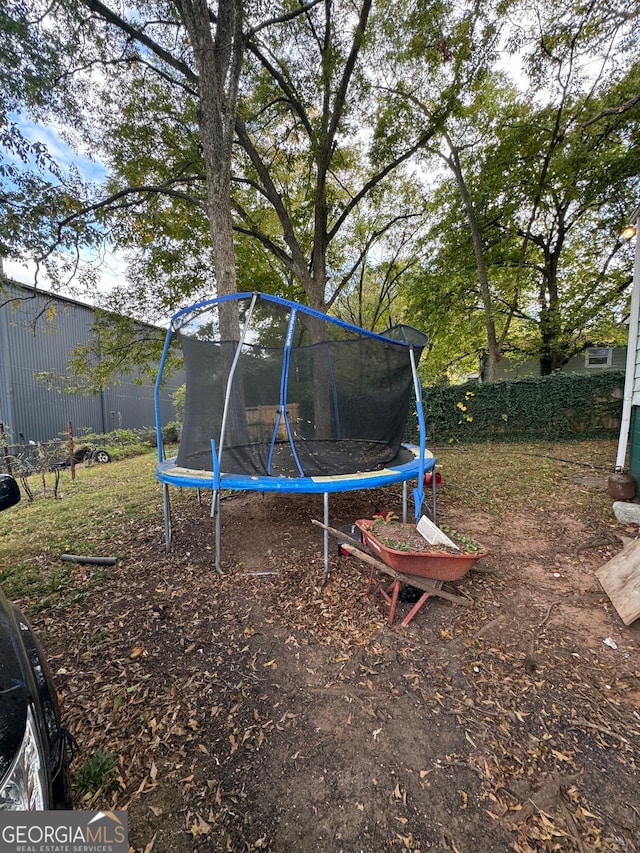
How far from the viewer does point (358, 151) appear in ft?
24.1

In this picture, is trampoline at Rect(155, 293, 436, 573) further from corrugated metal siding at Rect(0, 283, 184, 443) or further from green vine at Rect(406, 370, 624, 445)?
corrugated metal siding at Rect(0, 283, 184, 443)

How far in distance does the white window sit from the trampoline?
1197cm

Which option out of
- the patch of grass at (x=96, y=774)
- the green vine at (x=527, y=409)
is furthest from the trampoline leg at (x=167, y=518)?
the green vine at (x=527, y=409)

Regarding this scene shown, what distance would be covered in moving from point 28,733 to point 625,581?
330 cm

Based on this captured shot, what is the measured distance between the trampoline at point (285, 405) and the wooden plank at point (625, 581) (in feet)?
4.66

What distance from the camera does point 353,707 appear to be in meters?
1.63

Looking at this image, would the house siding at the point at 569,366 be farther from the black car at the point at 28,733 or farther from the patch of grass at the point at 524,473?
the black car at the point at 28,733

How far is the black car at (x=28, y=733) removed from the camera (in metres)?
0.77

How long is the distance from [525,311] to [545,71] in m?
6.06

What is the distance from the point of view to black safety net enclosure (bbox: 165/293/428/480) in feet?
10.8

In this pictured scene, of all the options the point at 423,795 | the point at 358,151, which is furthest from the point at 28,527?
the point at 358,151

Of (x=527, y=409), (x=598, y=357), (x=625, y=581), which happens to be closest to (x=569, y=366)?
(x=598, y=357)

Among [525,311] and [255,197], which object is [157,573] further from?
[525,311]

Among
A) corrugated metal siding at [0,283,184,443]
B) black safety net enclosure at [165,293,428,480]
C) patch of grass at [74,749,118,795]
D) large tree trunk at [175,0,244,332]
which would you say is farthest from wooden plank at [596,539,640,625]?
corrugated metal siding at [0,283,184,443]
